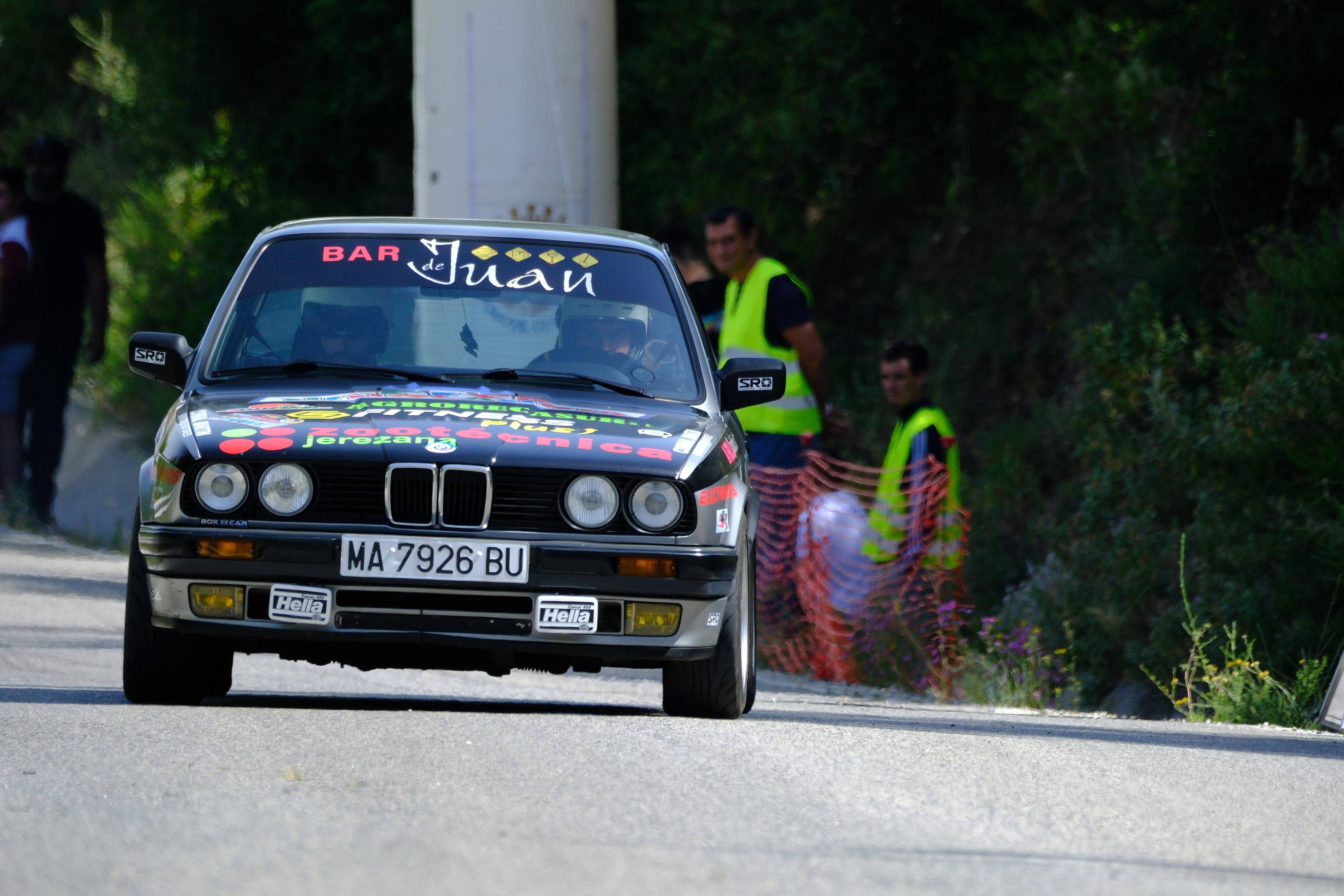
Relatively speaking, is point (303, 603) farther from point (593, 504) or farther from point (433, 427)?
point (593, 504)

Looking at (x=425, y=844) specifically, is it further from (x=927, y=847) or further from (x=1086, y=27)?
(x=1086, y=27)

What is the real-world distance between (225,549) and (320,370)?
1.03 m

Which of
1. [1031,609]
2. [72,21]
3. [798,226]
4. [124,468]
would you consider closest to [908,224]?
[798,226]

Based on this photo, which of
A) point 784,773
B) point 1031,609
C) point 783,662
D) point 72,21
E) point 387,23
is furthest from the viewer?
point 72,21

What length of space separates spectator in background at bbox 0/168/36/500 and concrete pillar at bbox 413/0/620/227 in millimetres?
2794

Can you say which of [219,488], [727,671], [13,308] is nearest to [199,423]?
[219,488]

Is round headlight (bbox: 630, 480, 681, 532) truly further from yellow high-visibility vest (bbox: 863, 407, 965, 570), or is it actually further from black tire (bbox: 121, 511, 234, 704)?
yellow high-visibility vest (bbox: 863, 407, 965, 570)

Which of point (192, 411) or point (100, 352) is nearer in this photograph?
point (192, 411)

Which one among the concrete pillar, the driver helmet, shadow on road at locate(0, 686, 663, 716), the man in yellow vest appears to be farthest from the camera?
the concrete pillar

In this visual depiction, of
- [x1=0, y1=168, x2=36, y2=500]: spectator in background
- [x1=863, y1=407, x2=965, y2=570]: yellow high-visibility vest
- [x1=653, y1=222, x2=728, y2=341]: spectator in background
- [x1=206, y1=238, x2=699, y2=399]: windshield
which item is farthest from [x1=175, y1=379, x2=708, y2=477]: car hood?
[x1=0, y1=168, x2=36, y2=500]: spectator in background

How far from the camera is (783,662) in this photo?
11867mm

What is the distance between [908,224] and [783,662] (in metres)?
7.96

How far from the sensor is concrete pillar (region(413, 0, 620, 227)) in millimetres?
15188

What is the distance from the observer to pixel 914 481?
11.9 m
